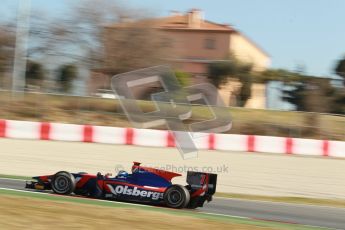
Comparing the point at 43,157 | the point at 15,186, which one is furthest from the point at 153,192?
the point at 43,157

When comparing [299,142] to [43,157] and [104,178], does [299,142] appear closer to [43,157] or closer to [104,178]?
Result: [43,157]

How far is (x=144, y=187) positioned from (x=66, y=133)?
667cm

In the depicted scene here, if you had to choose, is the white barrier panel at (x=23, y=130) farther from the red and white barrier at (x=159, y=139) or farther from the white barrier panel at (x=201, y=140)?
the white barrier panel at (x=201, y=140)

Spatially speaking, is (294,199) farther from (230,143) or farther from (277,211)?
(230,143)

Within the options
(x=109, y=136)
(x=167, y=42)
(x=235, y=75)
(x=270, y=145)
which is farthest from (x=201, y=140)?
(x=167, y=42)

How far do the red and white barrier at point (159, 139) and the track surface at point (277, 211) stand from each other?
12.4 ft

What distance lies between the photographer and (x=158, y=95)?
17281 mm

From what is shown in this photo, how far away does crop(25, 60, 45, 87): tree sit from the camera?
20319 millimetres

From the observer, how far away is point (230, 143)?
1446 cm

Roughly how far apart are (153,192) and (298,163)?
633cm

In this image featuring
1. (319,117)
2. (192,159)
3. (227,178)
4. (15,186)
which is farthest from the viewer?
(319,117)

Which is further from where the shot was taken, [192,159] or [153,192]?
[192,159]

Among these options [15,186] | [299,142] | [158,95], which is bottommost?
[15,186]

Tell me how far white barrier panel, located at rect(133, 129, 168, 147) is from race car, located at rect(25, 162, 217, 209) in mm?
5876
